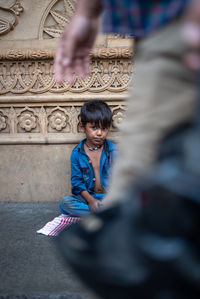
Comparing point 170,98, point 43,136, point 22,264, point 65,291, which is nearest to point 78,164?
point 43,136

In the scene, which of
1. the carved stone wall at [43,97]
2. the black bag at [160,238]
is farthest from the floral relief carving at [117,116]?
the black bag at [160,238]

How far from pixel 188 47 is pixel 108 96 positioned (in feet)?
6.61

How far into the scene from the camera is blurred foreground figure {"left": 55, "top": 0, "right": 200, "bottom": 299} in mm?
411

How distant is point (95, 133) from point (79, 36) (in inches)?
60.4

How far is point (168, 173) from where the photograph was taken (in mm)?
424

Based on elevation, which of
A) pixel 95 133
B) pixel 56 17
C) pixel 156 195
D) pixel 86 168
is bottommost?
pixel 86 168

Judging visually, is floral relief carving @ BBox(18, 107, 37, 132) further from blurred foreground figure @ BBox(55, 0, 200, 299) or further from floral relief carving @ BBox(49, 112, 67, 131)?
blurred foreground figure @ BBox(55, 0, 200, 299)

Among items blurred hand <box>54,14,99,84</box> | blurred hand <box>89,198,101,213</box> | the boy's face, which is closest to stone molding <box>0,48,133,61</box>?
the boy's face

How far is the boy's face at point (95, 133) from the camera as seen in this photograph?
2291 millimetres

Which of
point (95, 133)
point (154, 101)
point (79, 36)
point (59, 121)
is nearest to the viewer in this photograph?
point (154, 101)

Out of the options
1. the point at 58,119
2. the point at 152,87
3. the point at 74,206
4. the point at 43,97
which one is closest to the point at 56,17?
the point at 43,97

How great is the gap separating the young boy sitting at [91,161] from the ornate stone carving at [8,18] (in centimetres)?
90

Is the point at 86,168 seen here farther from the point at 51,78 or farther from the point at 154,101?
the point at 154,101

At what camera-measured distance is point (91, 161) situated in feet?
7.79
